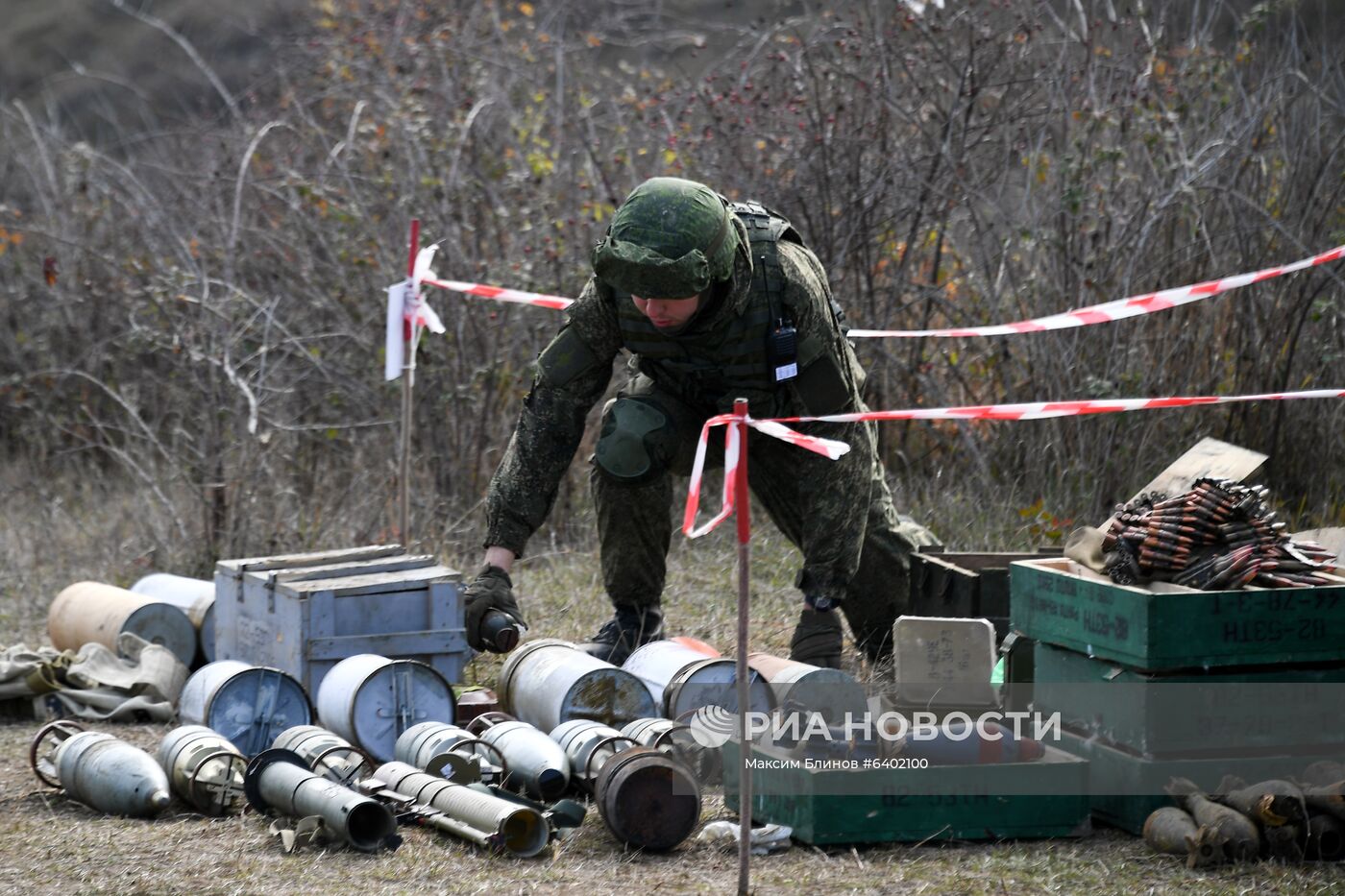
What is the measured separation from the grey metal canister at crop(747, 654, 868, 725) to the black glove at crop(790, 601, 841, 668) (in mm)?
439

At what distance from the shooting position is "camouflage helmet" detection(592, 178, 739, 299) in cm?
429

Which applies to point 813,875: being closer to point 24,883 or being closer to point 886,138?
point 24,883

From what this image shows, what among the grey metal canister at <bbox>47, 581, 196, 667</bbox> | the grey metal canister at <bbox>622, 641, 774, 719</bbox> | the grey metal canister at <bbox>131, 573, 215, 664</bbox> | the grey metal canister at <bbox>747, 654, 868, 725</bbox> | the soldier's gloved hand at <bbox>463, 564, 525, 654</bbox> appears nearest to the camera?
the grey metal canister at <bbox>747, 654, 868, 725</bbox>

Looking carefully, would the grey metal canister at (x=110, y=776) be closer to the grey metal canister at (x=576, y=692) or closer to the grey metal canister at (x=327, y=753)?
the grey metal canister at (x=327, y=753)

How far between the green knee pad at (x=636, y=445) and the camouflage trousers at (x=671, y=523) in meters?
0.02

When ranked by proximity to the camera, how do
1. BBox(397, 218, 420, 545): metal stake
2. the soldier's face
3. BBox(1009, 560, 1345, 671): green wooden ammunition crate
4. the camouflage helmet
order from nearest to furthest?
1. BBox(1009, 560, 1345, 671): green wooden ammunition crate
2. the camouflage helmet
3. the soldier's face
4. BBox(397, 218, 420, 545): metal stake

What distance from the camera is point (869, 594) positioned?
5.24 metres

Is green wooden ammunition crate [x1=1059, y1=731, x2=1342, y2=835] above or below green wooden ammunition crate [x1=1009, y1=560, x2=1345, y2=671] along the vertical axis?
below

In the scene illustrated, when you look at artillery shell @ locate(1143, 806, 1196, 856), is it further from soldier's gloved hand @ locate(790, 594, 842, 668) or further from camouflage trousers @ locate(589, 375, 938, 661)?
camouflage trousers @ locate(589, 375, 938, 661)

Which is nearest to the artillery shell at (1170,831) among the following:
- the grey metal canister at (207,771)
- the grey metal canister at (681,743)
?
the grey metal canister at (681,743)

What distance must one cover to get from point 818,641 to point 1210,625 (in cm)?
139

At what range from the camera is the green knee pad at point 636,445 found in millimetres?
4836

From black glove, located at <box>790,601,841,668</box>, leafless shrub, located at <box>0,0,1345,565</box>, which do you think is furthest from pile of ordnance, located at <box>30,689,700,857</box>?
leafless shrub, located at <box>0,0,1345,565</box>

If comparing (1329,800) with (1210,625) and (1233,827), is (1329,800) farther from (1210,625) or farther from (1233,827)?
(1210,625)
